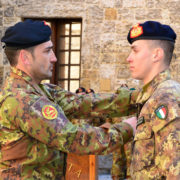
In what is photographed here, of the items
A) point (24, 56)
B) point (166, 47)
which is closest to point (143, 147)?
point (166, 47)

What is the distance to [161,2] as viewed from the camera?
8.56 metres

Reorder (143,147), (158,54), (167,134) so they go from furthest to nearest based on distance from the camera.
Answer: (158,54), (143,147), (167,134)

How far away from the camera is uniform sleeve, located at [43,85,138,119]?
315cm

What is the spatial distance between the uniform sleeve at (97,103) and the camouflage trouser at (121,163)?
3975 mm

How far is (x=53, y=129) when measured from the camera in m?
2.53

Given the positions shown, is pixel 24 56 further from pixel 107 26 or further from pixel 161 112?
pixel 107 26

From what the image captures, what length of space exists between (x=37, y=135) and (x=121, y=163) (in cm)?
493

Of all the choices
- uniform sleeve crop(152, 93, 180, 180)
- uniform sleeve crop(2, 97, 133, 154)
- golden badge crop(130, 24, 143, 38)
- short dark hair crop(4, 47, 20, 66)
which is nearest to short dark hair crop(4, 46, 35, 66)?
short dark hair crop(4, 47, 20, 66)

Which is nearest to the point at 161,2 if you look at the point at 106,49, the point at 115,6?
the point at 115,6

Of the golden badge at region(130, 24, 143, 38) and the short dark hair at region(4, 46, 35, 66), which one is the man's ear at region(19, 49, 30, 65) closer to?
the short dark hair at region(4, 46, 35, 66)

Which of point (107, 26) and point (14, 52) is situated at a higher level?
point (107, 26)

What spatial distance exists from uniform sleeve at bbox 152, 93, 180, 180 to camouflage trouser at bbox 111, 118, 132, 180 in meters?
4.77

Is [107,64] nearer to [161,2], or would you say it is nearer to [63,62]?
[63,62]

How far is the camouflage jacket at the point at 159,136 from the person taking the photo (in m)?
2.33
